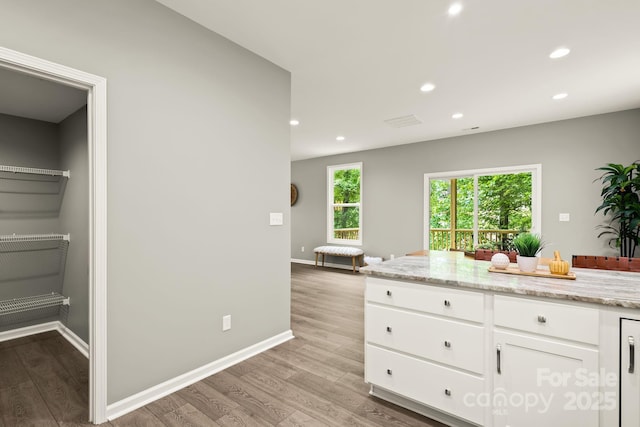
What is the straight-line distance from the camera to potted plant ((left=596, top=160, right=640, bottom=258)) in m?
3.73

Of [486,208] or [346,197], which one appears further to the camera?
[346,197]

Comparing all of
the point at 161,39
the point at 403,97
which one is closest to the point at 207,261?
the point at 161,39

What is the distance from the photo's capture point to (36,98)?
263 cm

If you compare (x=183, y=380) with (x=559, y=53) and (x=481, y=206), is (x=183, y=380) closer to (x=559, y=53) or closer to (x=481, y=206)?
(x=559, y=53)

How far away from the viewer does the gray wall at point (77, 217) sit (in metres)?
2.70

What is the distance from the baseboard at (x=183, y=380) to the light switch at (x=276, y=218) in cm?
110

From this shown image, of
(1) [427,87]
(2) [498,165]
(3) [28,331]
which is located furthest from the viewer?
(2) [498,165]

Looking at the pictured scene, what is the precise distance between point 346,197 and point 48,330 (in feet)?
18.3

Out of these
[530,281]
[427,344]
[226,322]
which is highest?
[530,281]

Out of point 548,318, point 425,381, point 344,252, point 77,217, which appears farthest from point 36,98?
point 344,252

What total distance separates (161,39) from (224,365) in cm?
248

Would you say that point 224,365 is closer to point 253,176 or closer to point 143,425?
point 143,425

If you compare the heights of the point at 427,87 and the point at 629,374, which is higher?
the point at 427,87

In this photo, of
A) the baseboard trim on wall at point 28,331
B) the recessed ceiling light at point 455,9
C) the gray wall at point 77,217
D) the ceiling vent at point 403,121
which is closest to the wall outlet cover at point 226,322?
the gray wall at point 77,217
